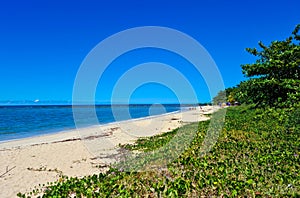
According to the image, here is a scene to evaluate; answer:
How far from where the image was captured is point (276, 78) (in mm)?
16125

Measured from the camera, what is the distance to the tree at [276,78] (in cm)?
1502

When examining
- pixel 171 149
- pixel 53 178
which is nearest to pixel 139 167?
pixel 171 149

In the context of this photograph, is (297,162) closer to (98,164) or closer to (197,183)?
(197,183)

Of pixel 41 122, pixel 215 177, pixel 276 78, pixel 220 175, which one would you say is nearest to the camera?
pixel 215 177

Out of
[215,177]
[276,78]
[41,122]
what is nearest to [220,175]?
[215,177]

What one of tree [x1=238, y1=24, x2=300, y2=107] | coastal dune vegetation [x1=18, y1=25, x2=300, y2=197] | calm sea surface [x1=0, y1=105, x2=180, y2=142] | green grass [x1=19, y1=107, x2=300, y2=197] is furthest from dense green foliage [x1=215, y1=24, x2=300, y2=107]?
calm sea surface [x1=0, y1=105, x2=180, y2=142]

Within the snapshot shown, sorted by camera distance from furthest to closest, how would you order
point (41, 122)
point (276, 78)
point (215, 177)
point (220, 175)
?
point (41, 122)
point (276, 78)
point (220, 175)
point (215, 177)

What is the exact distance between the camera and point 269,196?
5.02 meters

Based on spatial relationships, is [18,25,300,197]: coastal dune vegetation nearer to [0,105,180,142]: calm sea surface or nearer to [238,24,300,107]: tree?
[238,24,300,107]: tree

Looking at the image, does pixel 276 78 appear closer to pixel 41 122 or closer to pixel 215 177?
pixel 215 177

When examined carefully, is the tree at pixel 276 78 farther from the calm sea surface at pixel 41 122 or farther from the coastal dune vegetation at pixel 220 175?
the calm sea surface at pixel 41 122

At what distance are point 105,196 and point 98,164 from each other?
17.2 ft

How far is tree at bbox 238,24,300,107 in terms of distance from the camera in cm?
1502

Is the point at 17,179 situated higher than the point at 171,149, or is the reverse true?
the point at 171,149
